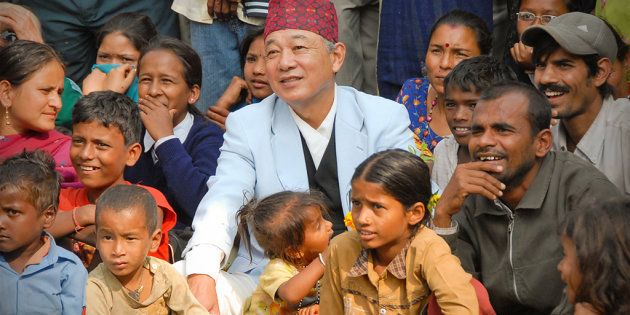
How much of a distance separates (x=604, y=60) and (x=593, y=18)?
224mm

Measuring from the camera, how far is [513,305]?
4660mm

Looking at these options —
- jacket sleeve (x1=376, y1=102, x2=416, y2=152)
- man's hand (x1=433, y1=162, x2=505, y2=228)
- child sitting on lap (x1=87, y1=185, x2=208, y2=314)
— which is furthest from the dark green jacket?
child sitting on lap (x1=87, y1=185, x2=208, y2=314)

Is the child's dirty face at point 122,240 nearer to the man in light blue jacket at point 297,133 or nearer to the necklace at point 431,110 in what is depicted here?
the man in light blue jacket at point 297,133

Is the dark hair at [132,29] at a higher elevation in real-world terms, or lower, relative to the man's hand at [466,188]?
higher

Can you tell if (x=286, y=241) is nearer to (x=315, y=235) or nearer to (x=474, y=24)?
(x=315, y=235)

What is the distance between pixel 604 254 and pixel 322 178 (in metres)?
2.07

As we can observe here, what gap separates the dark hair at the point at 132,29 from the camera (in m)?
7.04

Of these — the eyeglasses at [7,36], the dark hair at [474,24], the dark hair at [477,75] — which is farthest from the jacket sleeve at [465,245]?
the eyeglasses at [7,36]

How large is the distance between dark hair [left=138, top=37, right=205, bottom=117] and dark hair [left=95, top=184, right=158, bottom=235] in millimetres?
1686

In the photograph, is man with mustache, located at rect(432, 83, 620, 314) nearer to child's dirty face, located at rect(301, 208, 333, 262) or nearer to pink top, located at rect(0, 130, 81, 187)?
child's dirty face, located at rect(301, 208, 333, 262)

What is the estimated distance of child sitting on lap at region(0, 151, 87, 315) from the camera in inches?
183

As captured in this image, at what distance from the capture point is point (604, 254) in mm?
3547

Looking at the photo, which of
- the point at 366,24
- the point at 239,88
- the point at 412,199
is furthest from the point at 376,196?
the point at 366,24

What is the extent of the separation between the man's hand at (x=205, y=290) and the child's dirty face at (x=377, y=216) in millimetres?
913
